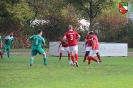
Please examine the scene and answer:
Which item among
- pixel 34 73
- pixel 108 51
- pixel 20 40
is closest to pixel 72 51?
pixel 34 73

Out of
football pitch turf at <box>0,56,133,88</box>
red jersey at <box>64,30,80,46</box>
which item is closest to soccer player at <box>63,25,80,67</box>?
red jersey at <box>64,30,80,46</box>

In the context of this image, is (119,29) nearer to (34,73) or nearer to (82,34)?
(82,34)

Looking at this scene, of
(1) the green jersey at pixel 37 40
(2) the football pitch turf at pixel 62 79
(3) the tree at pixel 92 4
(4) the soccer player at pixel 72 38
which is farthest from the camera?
(3) the tree at pixel 92 4

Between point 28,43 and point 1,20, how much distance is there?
4.56 m

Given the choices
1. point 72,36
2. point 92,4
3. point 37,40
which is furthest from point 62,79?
point 92,4

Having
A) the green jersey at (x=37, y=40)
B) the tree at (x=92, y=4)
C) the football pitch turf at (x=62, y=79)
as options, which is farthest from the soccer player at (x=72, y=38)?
the tree at (x=92, y=4)

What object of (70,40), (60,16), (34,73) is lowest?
(34,73)

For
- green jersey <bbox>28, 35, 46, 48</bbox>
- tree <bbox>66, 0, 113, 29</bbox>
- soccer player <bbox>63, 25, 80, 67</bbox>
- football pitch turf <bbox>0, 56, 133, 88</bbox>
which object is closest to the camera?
football pitch turf <bbox>0, 56, 133, 88</bbox>

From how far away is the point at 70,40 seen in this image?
2431 centimetres

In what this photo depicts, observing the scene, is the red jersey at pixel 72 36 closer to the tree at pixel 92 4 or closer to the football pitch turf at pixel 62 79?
the football pitch turf at pixel 62 79

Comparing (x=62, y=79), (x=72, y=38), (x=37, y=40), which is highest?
(x=72, y=38)

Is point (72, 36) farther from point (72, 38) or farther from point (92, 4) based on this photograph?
point (92, 4)

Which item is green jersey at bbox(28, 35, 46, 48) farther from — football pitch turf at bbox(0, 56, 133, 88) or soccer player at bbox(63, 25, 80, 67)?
football pitch turf at bbox(0, 56, 133, 88)

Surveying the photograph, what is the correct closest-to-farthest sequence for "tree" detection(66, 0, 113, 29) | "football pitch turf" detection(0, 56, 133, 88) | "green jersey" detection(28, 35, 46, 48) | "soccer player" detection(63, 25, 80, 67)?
"football pitch turf" detection(0, 56, 133, 88), "green jersey" detection(28, 35, 46, 48), "soccer player" detection(63, 25, 80, 67), "tree" detection(66, 0, 113, 29)
